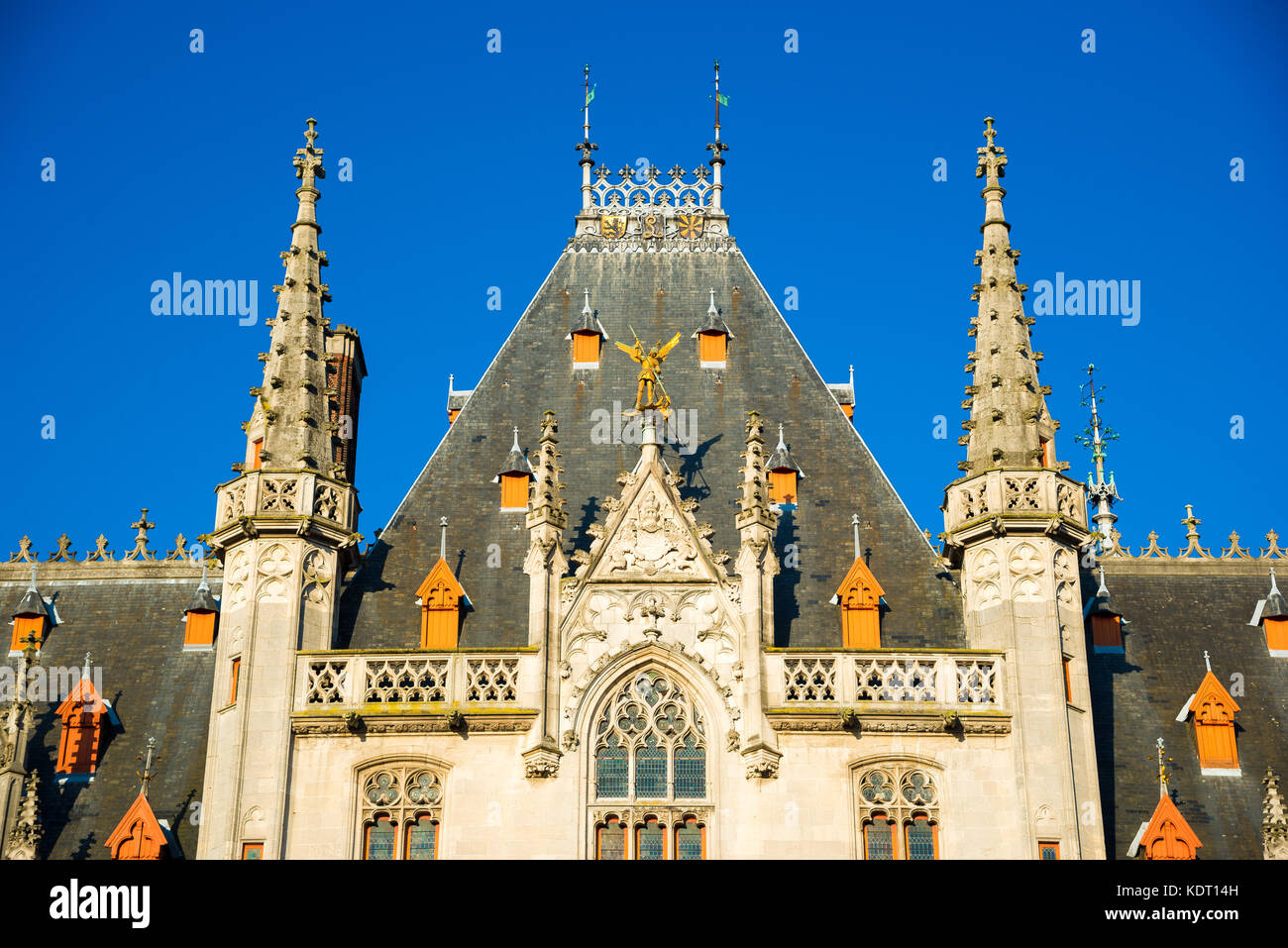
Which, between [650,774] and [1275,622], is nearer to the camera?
[650,774]

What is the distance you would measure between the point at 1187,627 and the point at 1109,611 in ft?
6.32

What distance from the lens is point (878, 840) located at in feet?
115

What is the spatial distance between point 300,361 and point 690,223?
37.0ft

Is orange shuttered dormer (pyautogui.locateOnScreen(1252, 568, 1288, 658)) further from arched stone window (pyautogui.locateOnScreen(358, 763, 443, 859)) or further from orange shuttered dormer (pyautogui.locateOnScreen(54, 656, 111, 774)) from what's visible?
orange shuttered dormer (pyautogui.locateOnScreen(54, 656, 111, 774))

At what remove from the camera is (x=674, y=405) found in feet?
138

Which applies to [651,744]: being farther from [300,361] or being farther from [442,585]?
[300,361]

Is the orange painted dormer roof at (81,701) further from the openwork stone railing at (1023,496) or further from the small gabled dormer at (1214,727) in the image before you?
the small gabled dormer at (1214,727)

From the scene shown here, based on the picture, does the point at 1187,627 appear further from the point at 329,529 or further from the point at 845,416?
the point at 329,529

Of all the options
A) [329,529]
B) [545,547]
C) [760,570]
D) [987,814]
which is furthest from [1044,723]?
[329,529]

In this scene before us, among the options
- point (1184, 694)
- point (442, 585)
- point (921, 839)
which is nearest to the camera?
point (921, 839)

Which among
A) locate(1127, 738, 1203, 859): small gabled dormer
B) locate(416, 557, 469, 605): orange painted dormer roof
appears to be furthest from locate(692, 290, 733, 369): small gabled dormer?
locate(1127, 738, 1203, 859): small gabled dormer

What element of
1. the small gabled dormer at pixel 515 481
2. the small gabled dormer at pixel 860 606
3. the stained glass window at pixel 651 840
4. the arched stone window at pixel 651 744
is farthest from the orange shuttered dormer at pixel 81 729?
the small gabled dormer at pixel 860 606

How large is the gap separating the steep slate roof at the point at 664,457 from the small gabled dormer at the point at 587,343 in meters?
0.23

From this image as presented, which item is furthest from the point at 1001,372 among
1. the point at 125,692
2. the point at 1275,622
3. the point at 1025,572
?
the point at 125,692
